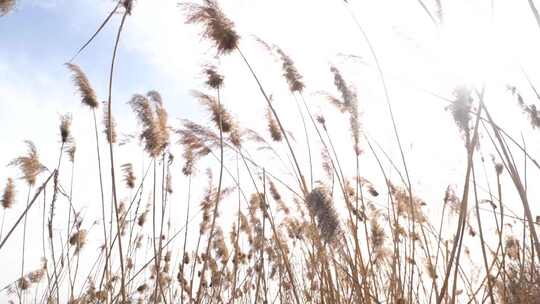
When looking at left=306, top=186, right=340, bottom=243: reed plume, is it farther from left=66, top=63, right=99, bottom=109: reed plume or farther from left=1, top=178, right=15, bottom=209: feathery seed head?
left=1, top=178, right=15, bottom=209: feathery seed head

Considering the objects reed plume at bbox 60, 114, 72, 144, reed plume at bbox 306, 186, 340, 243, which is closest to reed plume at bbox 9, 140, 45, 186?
reed plume at bbox 60, 114, 72, 144

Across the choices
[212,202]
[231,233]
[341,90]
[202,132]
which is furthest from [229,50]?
[231,233]

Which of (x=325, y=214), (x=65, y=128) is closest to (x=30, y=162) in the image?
(x=65, y=128)

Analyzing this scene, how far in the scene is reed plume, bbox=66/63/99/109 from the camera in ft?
12.8

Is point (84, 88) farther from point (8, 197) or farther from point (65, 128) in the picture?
point (8, 197)

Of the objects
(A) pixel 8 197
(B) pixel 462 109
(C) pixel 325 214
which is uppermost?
(A) pixel 8 197

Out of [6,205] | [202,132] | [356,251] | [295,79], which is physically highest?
[295,79]

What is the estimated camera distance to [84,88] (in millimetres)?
3936

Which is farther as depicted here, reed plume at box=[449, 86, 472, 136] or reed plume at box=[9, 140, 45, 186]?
reed plume at box=[9, 140, 45, 186]

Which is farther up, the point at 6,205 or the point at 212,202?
the point at 6,205

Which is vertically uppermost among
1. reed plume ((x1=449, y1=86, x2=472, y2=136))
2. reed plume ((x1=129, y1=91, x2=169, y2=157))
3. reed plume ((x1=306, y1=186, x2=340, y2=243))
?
reed plume ((x1=129, y1=91, x2=169, y2=157))

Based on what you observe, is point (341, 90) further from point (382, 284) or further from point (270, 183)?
point (382, 284)

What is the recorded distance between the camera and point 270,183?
492 centimetres

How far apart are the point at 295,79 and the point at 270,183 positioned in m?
1.62
